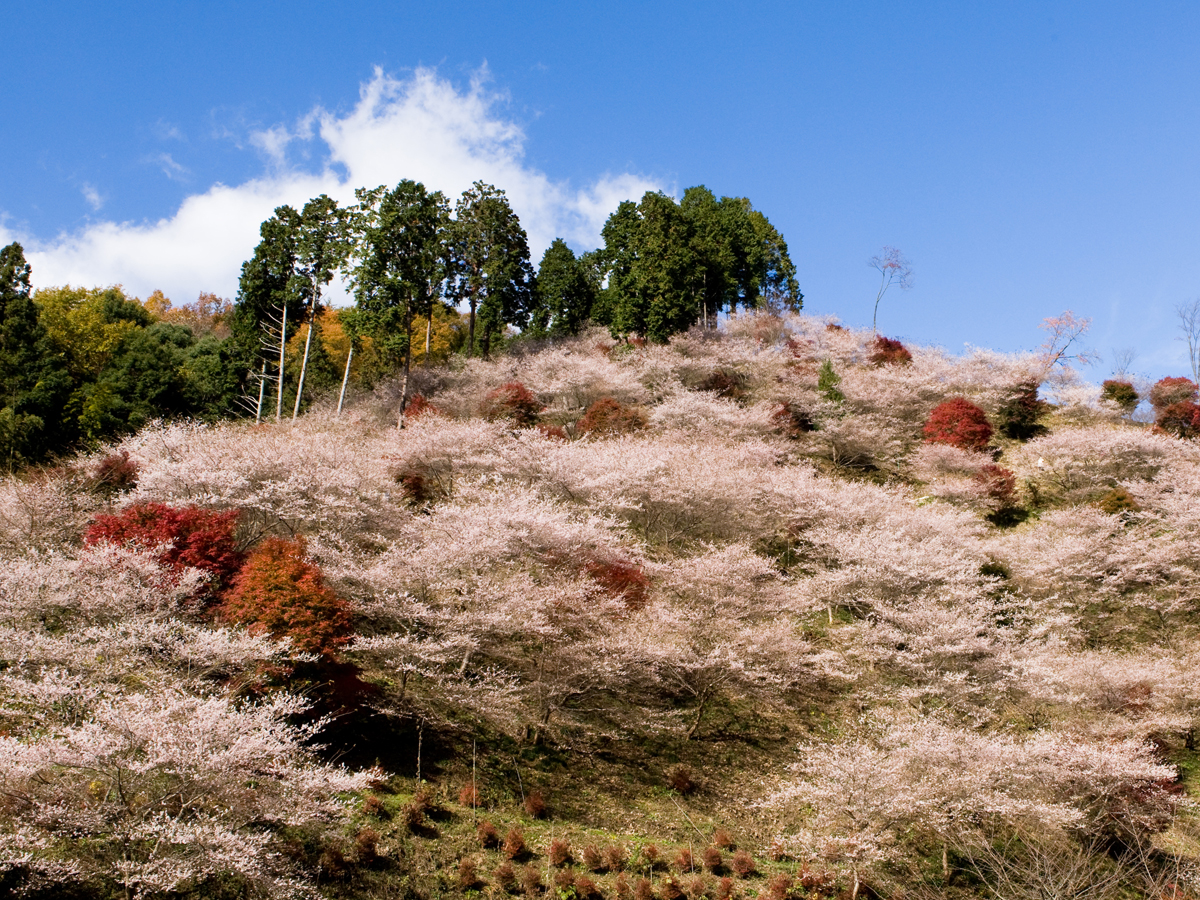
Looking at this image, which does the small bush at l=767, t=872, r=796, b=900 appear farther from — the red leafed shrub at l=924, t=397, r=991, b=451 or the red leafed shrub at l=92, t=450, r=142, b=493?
the red leafed shrub at l=924, t=397, r=991, b=451

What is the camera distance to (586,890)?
488 inches

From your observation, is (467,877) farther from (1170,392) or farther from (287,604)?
(1170,392)

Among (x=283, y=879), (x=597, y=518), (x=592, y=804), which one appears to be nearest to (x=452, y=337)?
(x=597, y=518)

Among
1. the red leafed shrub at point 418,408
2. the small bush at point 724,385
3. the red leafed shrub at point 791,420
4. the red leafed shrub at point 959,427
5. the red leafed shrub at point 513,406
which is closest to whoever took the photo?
the red leafed shrub at point 418,408

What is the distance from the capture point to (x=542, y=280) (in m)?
44.3

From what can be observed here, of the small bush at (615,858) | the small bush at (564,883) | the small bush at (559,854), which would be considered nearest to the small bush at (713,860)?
the small bush at (615,858)

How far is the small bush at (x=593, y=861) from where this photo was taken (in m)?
13.0

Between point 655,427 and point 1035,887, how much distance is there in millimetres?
21658

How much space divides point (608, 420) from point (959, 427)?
15.7 m

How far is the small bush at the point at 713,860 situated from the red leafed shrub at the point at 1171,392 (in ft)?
120

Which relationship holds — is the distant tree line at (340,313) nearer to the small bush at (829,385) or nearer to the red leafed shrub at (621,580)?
the small bush at (829,385)

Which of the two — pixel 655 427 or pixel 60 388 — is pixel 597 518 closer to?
pixel 655 427

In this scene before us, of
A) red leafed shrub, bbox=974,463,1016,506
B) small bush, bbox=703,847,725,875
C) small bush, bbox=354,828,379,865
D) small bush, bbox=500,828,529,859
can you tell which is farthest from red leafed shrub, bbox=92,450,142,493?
red leafed shrub, bbox=974,463,1016,506

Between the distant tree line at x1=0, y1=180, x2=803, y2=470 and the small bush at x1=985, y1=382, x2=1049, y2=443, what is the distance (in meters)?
16.0
